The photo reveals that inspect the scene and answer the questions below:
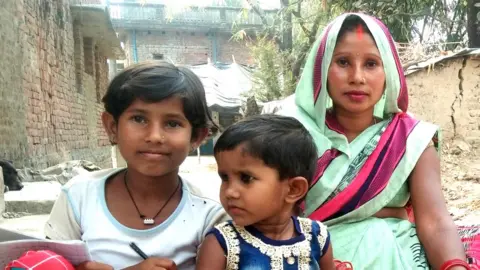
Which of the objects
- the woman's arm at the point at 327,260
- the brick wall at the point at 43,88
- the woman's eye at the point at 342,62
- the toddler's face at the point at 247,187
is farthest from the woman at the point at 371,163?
the brick wall at the point at 43,88

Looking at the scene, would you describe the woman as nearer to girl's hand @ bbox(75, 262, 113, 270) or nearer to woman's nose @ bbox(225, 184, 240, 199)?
woman's nose @ bbox(225, 184, 240, 199)

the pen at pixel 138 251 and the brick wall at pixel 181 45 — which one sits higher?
the brick wall at pixel 181 45

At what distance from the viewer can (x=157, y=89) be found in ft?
5.20

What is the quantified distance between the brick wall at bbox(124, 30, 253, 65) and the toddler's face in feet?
70.3

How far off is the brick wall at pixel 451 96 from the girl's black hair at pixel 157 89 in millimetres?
5662

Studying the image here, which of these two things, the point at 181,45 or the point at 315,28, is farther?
the point at 181,45

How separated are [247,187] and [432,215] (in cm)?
77

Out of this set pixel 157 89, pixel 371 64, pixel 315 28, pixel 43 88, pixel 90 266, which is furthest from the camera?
pixel 315 28

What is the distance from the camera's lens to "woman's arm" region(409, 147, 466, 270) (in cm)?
169

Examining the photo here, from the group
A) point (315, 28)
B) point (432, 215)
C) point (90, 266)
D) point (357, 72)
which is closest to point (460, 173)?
point (432, 215)

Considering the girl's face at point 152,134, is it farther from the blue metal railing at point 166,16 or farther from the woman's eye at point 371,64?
the blue metal railing at point 166,16

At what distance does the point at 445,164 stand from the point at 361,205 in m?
5.55

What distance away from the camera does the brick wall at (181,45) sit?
22.6 m

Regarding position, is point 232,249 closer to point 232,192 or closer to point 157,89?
point 232,192
